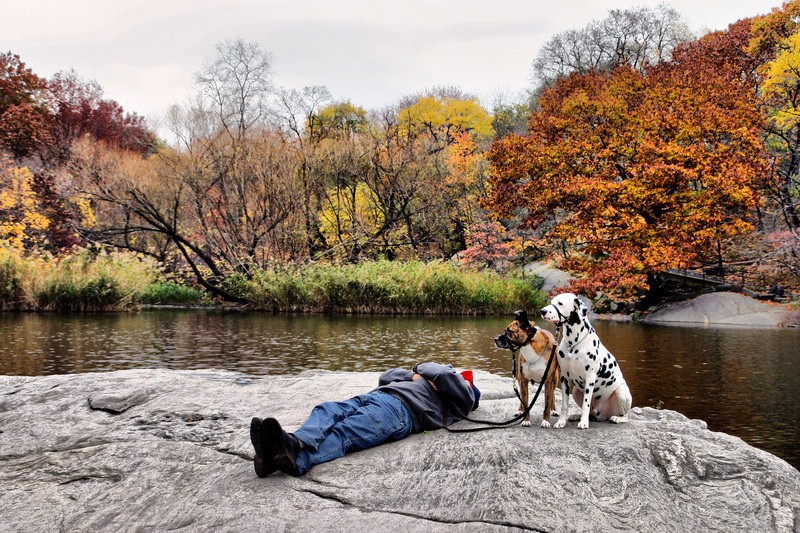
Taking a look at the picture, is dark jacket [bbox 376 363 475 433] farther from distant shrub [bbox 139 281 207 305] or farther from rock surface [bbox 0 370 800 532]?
distant shrub [bbox 139 281 207 305]

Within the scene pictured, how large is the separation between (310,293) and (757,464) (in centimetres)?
1773

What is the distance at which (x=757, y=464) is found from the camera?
332cm

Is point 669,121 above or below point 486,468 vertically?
above

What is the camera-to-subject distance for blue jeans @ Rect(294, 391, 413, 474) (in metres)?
3.29

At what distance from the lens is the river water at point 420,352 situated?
279 inches

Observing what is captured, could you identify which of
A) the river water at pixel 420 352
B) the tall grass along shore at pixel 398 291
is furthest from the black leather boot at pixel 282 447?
the tall grass along shore at pixel 398 291

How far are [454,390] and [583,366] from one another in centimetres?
82

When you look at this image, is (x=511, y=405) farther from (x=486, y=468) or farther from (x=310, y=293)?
(x=310, y=293)

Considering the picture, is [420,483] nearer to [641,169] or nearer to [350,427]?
[350,427]

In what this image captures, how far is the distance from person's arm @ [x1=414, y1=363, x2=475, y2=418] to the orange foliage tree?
14.4m

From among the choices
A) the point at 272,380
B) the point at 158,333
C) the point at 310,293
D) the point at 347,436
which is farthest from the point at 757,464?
the point at 310,293

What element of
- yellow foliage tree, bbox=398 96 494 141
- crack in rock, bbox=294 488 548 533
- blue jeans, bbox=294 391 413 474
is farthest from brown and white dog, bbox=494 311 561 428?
yellow foliage tree, bbox=398 96 494 141

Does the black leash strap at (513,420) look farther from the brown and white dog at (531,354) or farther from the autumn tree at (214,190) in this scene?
the autumn tree at (214,190)

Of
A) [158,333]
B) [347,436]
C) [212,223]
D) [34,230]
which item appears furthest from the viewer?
[34,230]
